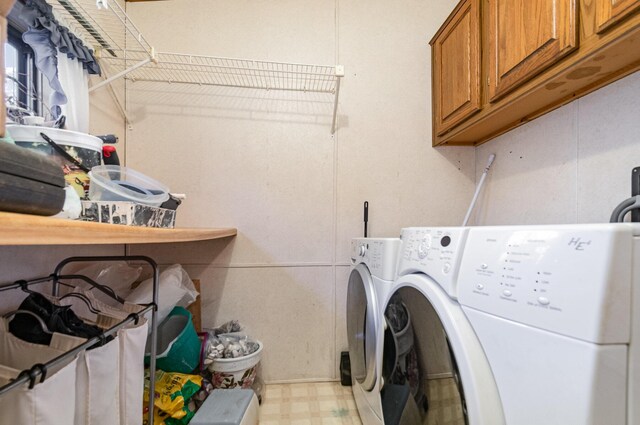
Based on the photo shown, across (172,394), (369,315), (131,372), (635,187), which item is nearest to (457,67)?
(635,187)

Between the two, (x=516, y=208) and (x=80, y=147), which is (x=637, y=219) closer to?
(x=516, y=208)

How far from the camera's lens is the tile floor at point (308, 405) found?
142cm

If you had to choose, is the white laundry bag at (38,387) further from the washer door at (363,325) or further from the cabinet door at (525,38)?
the cabinet door at (525,38)

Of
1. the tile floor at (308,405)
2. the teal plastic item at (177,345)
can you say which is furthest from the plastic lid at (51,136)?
the tile floor at (308,405)

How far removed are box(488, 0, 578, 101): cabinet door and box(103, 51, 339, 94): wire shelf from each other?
867 millimetres

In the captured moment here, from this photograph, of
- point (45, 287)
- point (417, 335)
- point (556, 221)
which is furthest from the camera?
point (556, 221)

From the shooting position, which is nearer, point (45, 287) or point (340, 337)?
point (45, 287)

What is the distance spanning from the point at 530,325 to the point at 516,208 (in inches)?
51.8

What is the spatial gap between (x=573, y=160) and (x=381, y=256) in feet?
3.25

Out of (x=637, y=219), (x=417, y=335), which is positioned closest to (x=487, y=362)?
(x=417, y=335)

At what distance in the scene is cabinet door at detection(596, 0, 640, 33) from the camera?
29.7 inches

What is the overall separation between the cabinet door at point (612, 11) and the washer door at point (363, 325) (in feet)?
3.72

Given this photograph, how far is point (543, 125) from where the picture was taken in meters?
1.39

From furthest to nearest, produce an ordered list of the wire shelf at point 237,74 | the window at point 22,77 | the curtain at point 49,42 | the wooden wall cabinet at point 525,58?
the wire shelf at point 237,74 < the window at point 22,77 < the curtain at point 49,42 < the wooden wall cabinet at point 525,58
